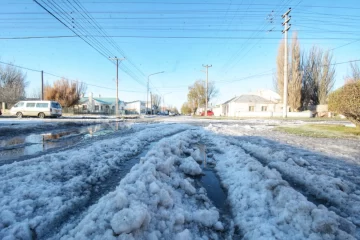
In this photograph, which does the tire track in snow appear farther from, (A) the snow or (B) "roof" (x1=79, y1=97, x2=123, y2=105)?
(B) "roof" (x1=79, y1=97, x2=123, y2=105)

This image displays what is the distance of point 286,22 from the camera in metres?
22.9

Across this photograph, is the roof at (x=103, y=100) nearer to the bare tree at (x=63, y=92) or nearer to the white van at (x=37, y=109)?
the bare tree at (x=63, y=92)

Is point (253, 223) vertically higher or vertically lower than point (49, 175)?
lower

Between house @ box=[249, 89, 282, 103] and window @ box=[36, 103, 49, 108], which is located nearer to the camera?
window @ box=[36, 103, 49, 108]

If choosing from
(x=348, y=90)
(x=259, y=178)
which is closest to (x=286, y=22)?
(x=348, y=90)

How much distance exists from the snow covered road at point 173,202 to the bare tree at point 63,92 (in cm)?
4480

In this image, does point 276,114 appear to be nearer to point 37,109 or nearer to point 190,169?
point 190,169

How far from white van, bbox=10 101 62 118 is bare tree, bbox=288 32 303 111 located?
131 ft

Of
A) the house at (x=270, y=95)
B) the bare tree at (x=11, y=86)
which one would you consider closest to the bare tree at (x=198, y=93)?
the house at (x=270, y=95)

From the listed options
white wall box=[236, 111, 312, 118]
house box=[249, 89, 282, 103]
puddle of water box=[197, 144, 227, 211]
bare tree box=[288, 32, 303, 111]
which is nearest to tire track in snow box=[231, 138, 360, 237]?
puddle of water box=[197, 144, 227, 211]

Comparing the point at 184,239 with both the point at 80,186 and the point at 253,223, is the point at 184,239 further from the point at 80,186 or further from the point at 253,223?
the point at 80,186

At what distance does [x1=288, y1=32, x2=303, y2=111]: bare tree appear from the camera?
3831 centimetres

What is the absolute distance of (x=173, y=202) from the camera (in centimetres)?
239

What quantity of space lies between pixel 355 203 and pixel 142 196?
2631mm
